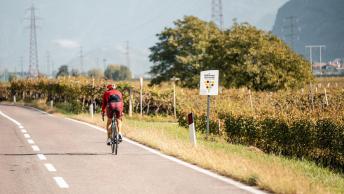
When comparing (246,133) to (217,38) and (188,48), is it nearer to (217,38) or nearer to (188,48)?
(217,38)

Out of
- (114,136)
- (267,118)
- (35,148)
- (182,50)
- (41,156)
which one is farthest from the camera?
(182,50)

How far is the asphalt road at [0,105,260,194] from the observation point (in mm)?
9523

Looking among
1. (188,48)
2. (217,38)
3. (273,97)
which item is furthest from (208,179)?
(188,48)

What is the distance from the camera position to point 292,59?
48.1 metres

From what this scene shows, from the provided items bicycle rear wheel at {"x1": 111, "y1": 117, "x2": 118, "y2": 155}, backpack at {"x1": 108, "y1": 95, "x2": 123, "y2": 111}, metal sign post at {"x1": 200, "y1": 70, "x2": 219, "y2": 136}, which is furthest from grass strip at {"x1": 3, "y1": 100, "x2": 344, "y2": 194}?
metal sign post at {"x1": 200, "y1": 70, "x2": 219, "y2": 136}

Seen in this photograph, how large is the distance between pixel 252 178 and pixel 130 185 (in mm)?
2170

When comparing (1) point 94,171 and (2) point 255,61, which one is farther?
(2) point 255,61

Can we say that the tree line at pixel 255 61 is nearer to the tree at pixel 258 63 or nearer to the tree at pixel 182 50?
the tree at pixel 258 63

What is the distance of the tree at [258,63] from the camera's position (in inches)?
1871

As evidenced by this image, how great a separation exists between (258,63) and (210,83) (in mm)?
31918

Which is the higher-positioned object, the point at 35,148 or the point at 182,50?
the point at 182,50

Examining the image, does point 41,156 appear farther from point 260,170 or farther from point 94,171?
point 260,170

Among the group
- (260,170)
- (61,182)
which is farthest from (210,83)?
(61,182)

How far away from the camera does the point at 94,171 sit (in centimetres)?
1175
